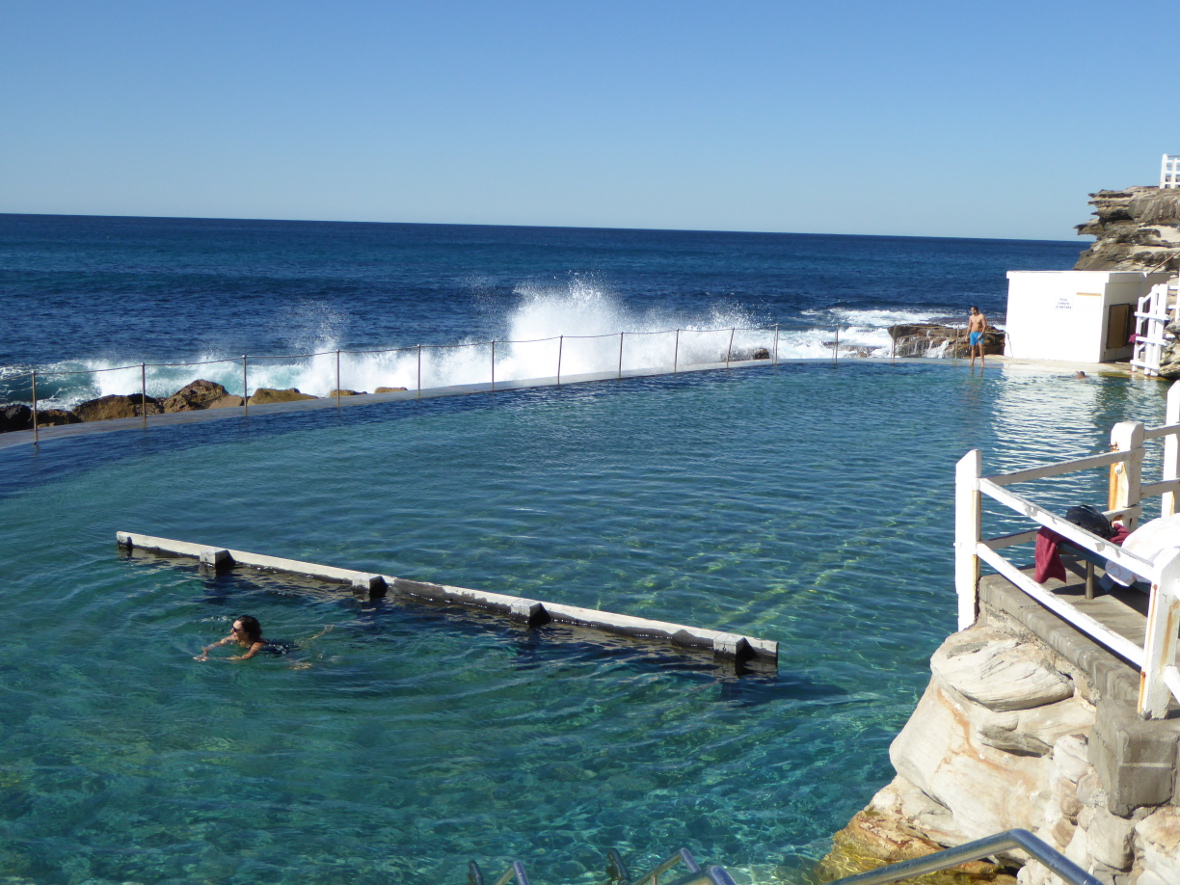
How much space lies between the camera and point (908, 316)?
6531cm

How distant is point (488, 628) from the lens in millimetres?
9938

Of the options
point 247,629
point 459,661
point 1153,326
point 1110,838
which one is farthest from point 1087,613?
point 1153,326

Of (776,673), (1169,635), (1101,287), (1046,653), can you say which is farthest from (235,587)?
(1101,287)

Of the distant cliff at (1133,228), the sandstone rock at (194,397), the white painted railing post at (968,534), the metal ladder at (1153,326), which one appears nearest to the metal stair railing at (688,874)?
the white painted railing post at (968,534)

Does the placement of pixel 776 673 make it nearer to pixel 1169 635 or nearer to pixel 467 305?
pixel 1169 635

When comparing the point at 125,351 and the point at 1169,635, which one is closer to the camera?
the point at 1169,635

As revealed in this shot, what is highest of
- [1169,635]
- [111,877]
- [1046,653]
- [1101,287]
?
[1101,287]

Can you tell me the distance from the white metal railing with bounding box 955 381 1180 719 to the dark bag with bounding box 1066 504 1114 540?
Answer: 0.54ft

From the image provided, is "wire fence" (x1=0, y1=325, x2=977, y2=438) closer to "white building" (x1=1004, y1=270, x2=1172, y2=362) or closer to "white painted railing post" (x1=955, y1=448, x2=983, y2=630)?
"white building" (x1=1004, y1=270, x2=1172, y2=362)

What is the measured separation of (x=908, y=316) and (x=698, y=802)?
6263cm

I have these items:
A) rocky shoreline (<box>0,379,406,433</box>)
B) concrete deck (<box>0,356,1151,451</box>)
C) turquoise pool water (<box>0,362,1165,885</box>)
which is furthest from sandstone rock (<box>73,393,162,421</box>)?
turquoise pool water (<box>0,362,1165,885</box>)

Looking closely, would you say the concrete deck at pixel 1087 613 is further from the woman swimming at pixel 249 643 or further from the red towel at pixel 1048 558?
the woman swimming at pixel 249 643

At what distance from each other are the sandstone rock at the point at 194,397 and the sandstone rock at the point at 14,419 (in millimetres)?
3393

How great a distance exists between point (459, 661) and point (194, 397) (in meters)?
19.3
